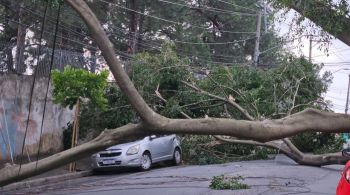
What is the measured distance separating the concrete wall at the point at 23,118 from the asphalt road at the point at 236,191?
366 cm

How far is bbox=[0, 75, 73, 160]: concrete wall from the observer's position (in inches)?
798

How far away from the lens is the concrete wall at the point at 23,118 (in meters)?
20.3

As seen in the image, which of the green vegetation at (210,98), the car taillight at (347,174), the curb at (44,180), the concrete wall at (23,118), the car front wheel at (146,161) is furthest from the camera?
the concrete wall at (23,118)

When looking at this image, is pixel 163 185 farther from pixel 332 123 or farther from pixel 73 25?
pixel 73 25

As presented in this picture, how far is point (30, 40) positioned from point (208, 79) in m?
13.2

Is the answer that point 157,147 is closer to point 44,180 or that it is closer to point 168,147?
point 168,147

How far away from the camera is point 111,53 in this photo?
7.81 metres

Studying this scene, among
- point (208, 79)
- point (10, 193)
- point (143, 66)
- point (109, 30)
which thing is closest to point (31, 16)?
point (109, 30)

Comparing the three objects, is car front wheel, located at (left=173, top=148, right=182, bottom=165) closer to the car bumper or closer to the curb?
the car bumper

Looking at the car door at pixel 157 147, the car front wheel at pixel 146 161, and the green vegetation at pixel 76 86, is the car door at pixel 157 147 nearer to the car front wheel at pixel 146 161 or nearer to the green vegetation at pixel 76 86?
the car front wheel at pixel 146 161

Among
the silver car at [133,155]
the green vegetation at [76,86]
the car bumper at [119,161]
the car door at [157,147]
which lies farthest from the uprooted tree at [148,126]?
the car door at [157,147]

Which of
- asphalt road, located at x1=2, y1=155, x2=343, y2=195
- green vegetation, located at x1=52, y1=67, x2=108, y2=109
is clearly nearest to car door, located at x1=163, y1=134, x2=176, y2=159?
green vegetation, located at x1=52, y1=67, x2=108, y2=109

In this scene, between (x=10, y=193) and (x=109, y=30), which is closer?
(x=10, y=193)

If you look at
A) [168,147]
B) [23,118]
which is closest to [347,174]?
[168,147]
